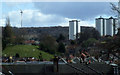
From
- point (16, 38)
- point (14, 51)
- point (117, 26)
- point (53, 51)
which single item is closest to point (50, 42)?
point (53, 51)

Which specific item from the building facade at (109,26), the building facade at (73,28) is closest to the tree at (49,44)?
the building facade at (109,26)

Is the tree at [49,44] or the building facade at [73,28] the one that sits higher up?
the building facade at [73,28]

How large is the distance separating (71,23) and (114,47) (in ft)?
230

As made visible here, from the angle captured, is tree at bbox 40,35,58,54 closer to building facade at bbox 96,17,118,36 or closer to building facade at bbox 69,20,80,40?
building facade at bbox 96,17,118,36

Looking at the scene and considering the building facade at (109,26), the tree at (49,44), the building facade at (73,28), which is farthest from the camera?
the building facade at (73,28)

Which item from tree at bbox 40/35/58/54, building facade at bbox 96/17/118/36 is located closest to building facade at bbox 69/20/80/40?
building facade at bbox 96/17/118/36

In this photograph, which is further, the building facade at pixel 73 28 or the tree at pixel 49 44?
the building facade at pixel 73 28

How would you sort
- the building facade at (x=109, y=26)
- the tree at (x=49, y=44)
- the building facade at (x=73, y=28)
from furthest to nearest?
1. the building facade at (x=73, y=28)
2. the tree at (x=49, y=44)
3. the building facade at (x=109, y=26)

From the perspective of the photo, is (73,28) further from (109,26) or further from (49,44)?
(109,26)

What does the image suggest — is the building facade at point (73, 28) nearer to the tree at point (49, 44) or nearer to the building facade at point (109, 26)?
the building facade at point (109, 26)

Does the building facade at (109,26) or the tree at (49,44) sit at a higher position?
the building facade at (109,26)

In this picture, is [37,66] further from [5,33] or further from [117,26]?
[5,33]

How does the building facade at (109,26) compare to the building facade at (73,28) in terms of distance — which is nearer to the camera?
the building facade at (109,26)

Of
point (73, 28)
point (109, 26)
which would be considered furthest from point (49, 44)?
point (73, 28)
